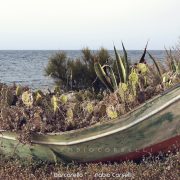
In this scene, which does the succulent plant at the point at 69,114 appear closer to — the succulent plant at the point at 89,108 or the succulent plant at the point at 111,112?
the succulent plant at the point at 89,108

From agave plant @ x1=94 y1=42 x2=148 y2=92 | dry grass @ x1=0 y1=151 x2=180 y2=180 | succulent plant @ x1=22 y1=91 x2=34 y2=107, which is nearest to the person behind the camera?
dry grass @ x1=0 y1=151 x2=180 y2=180

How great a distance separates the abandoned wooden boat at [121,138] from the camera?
484cm

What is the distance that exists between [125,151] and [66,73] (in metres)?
9.54

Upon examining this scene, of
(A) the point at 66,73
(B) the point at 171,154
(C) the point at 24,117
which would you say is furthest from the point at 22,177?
(A) the point at 66,73

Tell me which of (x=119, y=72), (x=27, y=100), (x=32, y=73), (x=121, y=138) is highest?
(x=119, y=72)

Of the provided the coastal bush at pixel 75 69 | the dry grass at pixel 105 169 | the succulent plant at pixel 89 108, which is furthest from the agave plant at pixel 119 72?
the coastal bush at pixel 75 69

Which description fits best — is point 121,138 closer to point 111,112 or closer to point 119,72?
point 111,112

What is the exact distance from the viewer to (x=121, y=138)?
5020 millimetres

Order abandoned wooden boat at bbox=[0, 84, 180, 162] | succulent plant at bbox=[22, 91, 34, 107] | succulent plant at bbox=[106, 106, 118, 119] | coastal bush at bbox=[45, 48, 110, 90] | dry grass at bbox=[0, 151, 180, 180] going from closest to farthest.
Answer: dry grass at bbox=[0, 151, 180, 180], abandoned wooden boat at bbox=[0, 84, 180, 162], succulent plant at bbox=[106, 106, 118, 119], succulent plant at bbox=[22, 91, 34, 107], coastal bush at bbox=[45, 48, 110, 90]

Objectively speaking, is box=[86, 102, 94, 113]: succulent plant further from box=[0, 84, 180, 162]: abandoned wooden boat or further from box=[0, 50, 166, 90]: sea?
box=[0, 50, 166, 90]: sea

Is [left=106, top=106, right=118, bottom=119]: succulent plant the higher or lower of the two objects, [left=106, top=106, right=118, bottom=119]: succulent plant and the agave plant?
the lower

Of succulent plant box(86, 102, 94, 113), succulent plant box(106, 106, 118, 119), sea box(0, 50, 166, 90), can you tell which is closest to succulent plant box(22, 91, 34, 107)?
succulent plant box(86, 102, 94, 113)

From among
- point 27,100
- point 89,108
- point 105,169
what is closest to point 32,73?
point 27,100

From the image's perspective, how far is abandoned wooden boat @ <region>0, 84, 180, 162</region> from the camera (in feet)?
15.9
